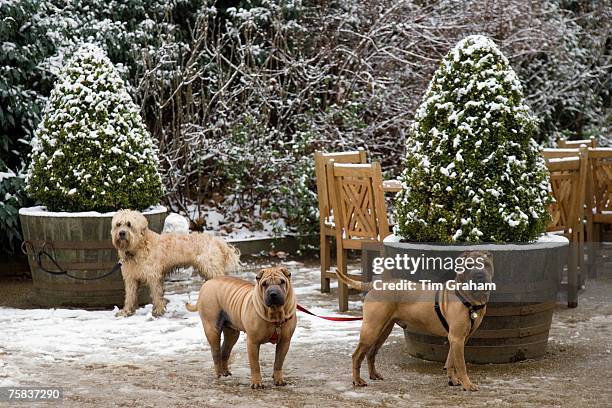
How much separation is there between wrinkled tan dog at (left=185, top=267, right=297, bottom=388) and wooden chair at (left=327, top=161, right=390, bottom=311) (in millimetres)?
2295

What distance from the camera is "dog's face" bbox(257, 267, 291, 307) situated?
533 centimetres

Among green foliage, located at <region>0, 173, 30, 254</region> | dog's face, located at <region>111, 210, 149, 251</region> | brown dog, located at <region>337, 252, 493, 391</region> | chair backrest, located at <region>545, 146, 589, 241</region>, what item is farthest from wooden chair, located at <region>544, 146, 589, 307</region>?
green foliage, located at <region>0, 173, 30, 254</region>

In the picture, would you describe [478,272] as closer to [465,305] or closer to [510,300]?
[465,305]

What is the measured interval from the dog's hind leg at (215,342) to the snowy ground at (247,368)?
0.11 metres

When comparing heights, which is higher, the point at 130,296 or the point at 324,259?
the point at 324,259

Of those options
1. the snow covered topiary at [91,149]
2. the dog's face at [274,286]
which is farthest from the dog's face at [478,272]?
the snow covered topiary at [91,149]

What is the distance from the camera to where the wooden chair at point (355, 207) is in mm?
7938

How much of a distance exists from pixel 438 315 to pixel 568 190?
3.44 m

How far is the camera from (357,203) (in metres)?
8.23

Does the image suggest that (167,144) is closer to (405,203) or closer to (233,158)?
(233,158)

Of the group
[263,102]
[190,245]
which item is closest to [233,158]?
[263,102]

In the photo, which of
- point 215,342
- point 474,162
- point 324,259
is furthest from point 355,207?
point 215,342

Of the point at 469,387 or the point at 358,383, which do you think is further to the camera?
the point at 358,383

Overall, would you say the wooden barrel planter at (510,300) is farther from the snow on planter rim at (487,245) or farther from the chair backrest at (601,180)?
the chair backrest at (601,180)
